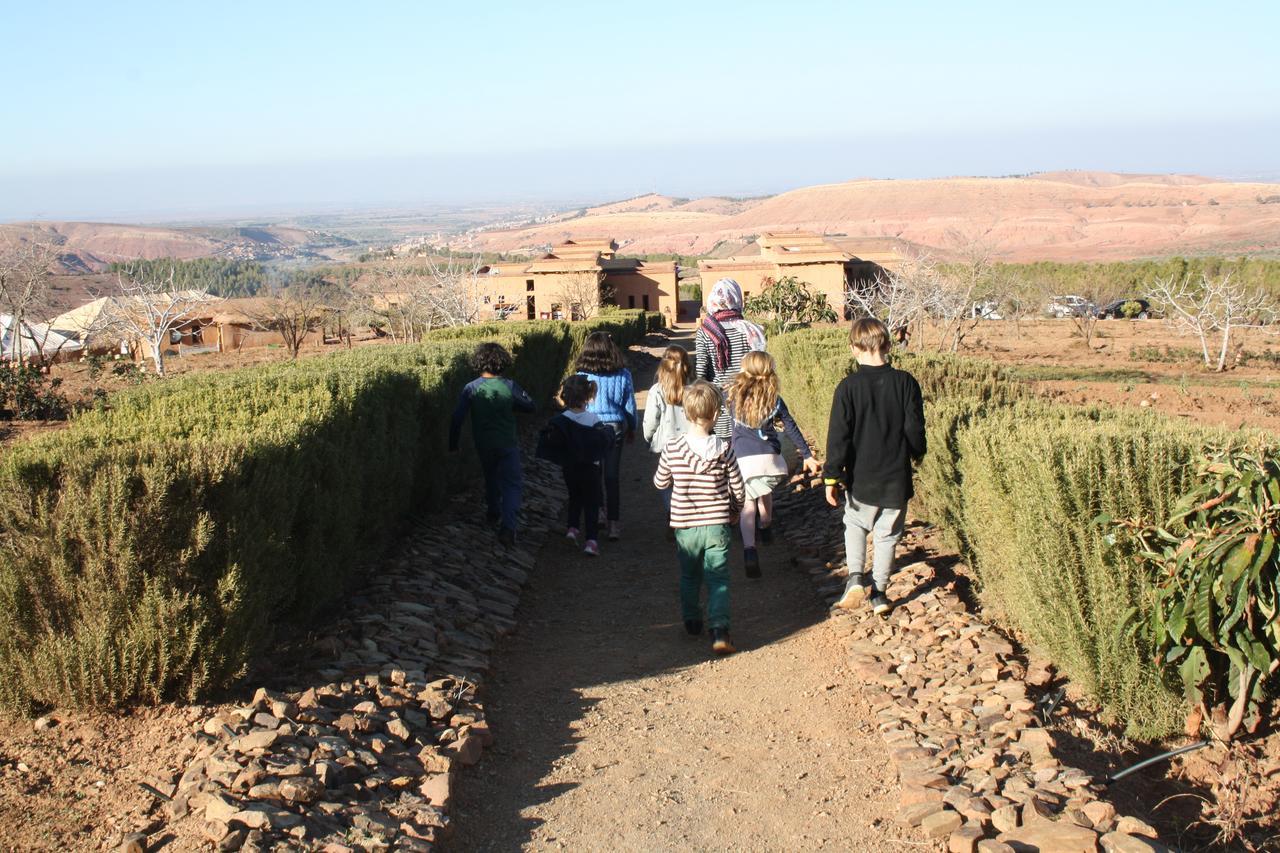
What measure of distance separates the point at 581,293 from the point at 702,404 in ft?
161

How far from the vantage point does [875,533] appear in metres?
5.96

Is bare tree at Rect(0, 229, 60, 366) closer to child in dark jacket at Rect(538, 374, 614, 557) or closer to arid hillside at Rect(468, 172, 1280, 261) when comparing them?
child in dark jacket at Rect(538, 374, 614, 557)

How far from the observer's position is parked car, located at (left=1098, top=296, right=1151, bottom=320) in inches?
2090

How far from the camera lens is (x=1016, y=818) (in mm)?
3674

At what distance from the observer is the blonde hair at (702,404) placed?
6.01 meters

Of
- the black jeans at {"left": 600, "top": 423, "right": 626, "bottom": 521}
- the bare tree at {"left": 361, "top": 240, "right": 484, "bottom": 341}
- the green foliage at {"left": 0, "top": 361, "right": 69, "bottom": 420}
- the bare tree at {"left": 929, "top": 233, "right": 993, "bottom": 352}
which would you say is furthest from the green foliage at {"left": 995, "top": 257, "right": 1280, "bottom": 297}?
the black jeans at {"left": 600, "top": 423, "right": 626, "bottom": 521}

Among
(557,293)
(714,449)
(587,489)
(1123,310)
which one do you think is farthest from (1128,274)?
(714,449)

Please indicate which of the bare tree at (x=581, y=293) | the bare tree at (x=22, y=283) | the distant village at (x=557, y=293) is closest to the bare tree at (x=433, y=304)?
the distant village at (x=557, y=293)

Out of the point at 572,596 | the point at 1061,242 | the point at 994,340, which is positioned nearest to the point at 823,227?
the point at 1061,242

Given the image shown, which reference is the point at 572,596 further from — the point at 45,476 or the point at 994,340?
the point at 994,340

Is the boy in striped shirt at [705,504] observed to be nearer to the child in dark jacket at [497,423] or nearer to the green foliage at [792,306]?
the child in dark jacket at [497,423]

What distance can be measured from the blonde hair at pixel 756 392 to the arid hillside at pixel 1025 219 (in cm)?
10453

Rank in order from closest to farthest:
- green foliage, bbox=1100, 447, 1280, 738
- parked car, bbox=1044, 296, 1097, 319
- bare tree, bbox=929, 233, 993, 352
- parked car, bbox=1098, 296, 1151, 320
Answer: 1. green foliage, bbox=1100, 447, 1280, 738
2. bare tree, bbox=929, 233, 993, 352
3. parked car, bbox=1044, 296, 1097, 319
4. parked car, bbox=1098, 296, 1151, 320

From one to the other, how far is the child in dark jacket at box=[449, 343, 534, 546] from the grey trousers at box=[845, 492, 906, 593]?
2.86 meters
